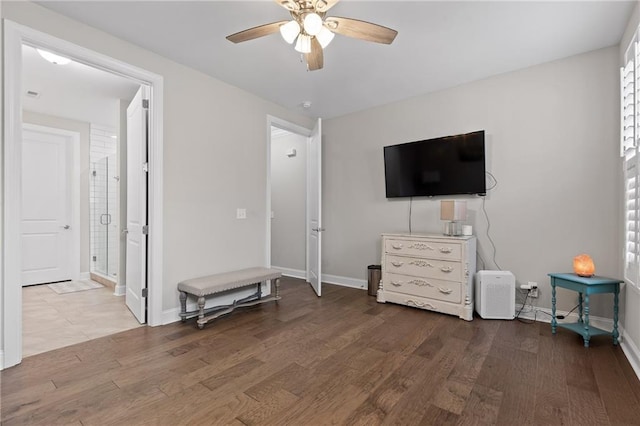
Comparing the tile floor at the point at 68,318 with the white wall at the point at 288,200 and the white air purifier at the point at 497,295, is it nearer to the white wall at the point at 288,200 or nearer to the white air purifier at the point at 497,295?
the white wall at the point at 288,200

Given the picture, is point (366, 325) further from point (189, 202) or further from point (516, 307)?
point (189, 202)

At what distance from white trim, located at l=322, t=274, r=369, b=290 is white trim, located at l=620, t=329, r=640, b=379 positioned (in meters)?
2.56

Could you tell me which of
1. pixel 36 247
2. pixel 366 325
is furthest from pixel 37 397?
pixel 36 247

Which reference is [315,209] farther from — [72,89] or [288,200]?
[72,89]

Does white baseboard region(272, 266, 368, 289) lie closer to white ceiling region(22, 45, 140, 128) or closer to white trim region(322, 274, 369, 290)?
white trim region(322, 274, 369, 290)

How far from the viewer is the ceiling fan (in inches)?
73.7

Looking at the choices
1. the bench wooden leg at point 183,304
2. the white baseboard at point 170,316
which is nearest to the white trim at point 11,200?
the white baseboard at point 170,316

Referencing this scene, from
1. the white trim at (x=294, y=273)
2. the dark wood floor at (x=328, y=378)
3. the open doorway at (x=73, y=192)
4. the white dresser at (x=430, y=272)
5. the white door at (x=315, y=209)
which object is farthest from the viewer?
the white trim at (x=294, y=273)

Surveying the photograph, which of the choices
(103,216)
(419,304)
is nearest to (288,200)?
(419,304)

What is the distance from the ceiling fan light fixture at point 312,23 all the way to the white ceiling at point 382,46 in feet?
1.67

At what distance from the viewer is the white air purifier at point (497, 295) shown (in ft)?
10.0

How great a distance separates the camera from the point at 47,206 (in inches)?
186

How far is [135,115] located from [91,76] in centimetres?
82

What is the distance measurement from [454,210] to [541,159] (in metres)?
0.99
